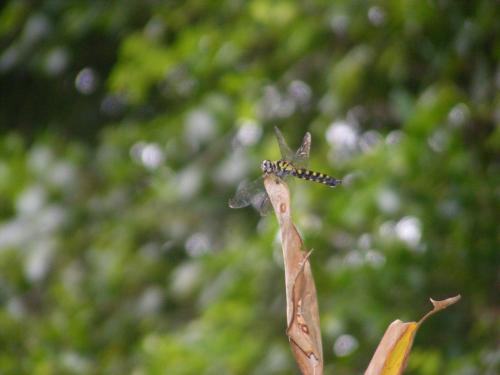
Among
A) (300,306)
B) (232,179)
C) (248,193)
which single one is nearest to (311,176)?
(248,193)

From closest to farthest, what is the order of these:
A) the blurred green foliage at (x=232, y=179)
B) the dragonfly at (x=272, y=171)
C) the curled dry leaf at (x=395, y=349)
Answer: the curled dry leaf at (x=395, y=349) → the dragonfly at (x=272, y=171) → the blurred green foliage at (x=232, y=179)

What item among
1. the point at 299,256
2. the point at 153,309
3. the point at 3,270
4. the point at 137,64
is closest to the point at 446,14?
the point at 137,64

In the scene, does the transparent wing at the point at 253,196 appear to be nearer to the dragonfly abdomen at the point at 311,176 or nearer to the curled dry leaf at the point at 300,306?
the dragonfly abdomen at the point at 311,176

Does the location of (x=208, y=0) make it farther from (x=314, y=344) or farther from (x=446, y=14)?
(x=314, y=344)

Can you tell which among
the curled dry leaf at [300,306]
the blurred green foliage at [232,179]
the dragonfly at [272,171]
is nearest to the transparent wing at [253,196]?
the dragonfly at [272,171]

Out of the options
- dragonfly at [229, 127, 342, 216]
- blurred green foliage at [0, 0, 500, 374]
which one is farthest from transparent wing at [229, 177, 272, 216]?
blurred green foliage at [0, 0, 500, 374]

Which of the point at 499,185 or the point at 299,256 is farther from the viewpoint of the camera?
the point at 499,185
